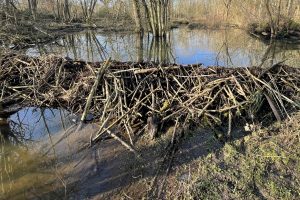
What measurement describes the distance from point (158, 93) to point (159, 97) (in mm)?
92

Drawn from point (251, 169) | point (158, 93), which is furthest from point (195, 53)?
point (251, 169)

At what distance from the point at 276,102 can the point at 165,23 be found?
72.0 ft

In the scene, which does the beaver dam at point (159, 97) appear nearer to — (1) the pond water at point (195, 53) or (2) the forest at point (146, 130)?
(2) the forest at point (146, 130)

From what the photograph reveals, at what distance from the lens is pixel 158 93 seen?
7.15 meters

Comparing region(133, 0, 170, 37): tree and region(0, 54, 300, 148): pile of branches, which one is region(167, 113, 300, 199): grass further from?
region(133, 0, 170, 37): tree

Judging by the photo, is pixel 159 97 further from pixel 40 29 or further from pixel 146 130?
pixel 40 29

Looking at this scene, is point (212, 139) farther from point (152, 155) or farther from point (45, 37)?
point (45, 37)

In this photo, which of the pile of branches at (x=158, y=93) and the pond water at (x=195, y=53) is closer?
the pile of branches at (x=158, y=93)

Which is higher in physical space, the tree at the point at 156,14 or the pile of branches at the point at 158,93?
the tree at the point at 156,14

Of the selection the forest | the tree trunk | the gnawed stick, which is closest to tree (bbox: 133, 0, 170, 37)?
Answer: the tree trunk

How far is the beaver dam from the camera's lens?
6559mm

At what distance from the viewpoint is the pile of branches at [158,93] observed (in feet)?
21.7

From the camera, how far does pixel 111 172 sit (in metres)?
5.44

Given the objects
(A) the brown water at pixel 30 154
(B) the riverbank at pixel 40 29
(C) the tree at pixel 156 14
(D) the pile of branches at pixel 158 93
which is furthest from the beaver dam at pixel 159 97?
(C) the tree at pixel 156 14
